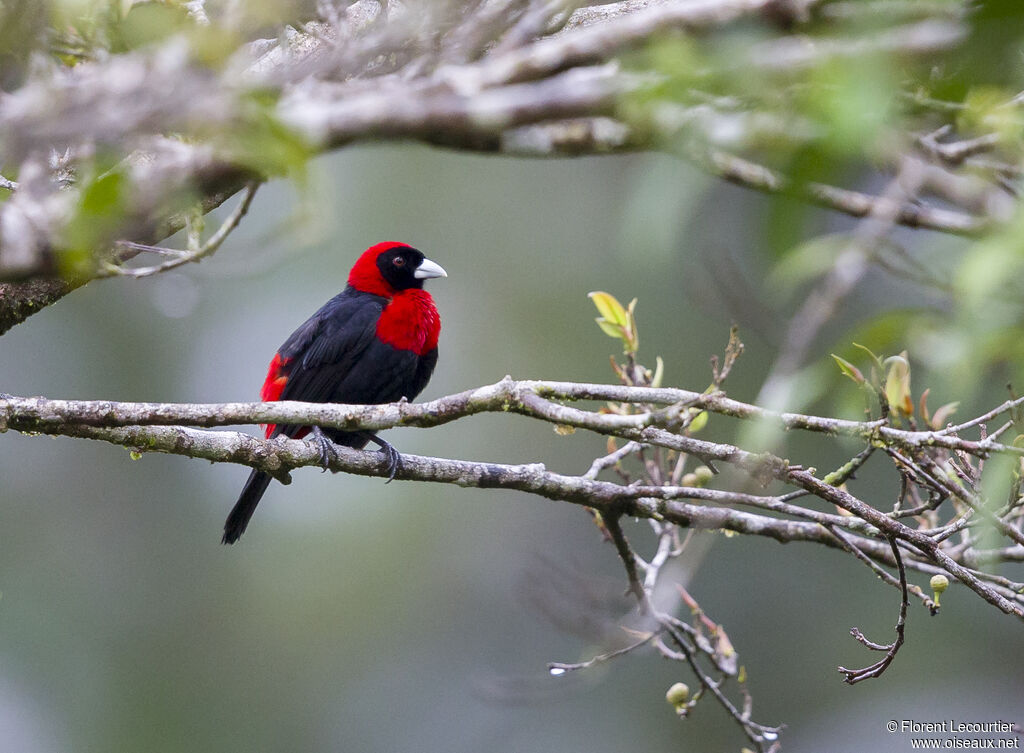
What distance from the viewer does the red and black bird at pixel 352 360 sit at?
4.36 meters

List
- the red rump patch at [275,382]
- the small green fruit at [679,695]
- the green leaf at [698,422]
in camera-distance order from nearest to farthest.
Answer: the small green fruit at [679,695], the green leaf at [698,422], the red rump patch at [275,382]

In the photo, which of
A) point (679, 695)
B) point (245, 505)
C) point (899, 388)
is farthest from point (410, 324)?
point (899, 388)

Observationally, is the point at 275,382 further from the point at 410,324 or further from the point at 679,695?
the point at 679,695

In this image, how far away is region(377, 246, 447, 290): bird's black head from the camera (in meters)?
4.99

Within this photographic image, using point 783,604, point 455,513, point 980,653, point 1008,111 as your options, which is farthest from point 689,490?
point 455,513

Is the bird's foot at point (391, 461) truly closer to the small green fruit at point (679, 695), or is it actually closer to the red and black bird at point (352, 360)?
the red and black bird at point (352, 360)

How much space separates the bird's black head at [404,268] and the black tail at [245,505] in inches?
49.9

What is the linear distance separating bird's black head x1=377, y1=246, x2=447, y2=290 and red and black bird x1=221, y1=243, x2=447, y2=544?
278 mm

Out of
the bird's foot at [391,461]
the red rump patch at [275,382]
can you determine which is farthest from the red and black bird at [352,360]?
the bird's foot at [391,461]

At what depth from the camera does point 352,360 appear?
4406mm

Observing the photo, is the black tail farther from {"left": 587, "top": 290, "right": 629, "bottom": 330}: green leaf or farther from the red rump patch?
{"left": 587, "top": 290, "right": 629, "bottom": 330}: green leaf

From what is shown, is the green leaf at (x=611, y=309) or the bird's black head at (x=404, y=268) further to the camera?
the bird's black head at (x=404, y=268)

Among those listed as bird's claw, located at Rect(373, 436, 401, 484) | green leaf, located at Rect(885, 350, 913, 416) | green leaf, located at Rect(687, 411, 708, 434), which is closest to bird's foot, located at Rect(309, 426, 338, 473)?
bird's claw, located at Rect(373, 436, 401, 484)

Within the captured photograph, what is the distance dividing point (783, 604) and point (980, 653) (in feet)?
6.12
